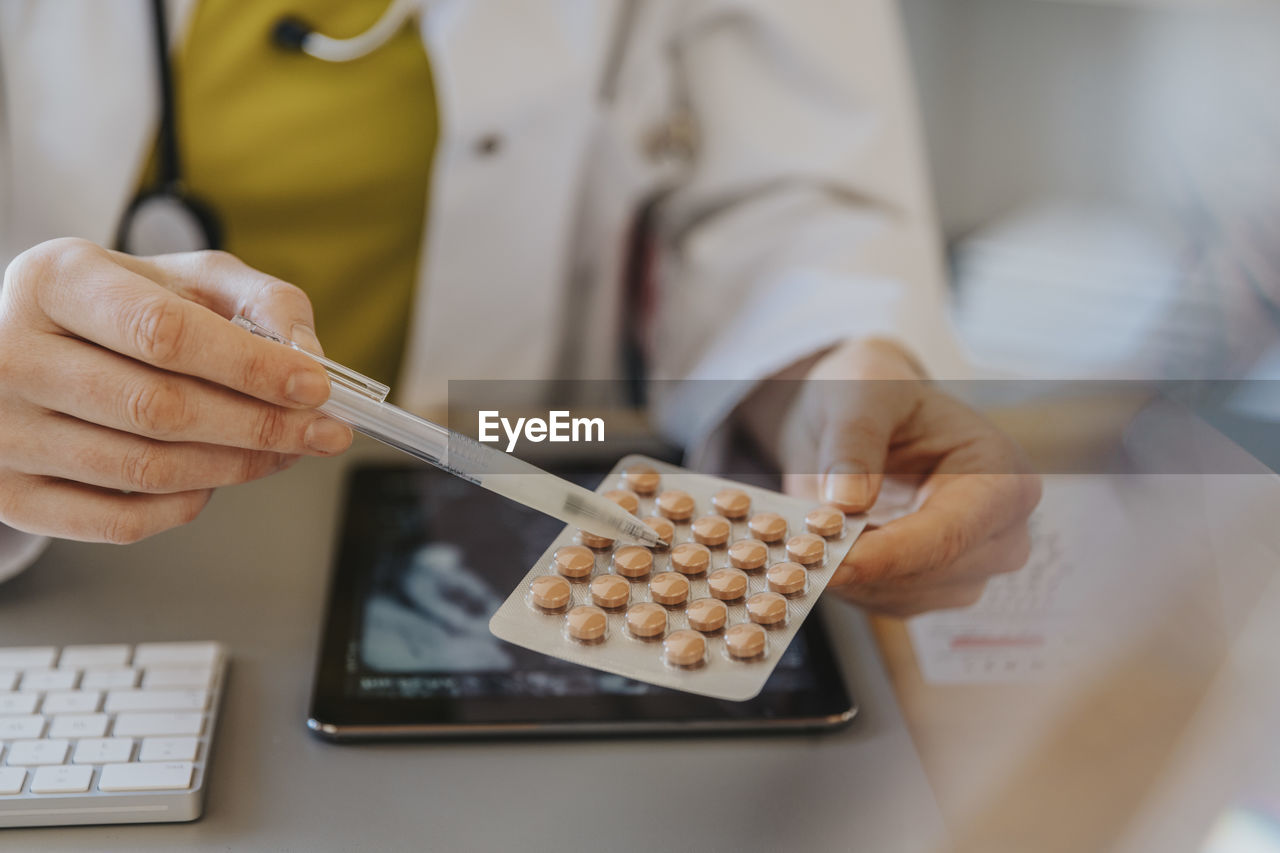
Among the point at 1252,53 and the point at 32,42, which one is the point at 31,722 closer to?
the point at 32,42

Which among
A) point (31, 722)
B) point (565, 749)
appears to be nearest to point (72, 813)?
point (31, 722)

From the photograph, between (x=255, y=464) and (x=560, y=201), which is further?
(x=560, y=201)

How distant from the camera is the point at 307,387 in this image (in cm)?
33

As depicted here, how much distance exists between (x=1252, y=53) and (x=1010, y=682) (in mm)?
809

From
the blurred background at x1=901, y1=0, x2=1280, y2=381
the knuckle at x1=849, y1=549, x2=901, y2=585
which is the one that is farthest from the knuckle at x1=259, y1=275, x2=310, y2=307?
the blurred background at x1=901, y1=0, x2=1280, y2=381

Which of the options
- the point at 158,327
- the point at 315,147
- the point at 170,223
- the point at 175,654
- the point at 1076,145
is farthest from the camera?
the point at 1076,145

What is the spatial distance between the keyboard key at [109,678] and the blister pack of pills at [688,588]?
160 millimetres

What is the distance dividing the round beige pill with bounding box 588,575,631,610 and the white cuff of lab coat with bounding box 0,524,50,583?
0.27 metres

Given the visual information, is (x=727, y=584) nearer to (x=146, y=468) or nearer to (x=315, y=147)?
(x=146, y=468)

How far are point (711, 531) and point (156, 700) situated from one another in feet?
0.73

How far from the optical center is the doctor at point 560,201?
43cm

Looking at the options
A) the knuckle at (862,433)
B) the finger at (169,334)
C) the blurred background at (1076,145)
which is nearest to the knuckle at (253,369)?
the finger at (169,334)

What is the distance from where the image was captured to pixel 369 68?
649 mm

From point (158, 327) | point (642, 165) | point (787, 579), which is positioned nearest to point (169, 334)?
point (158, 327)
